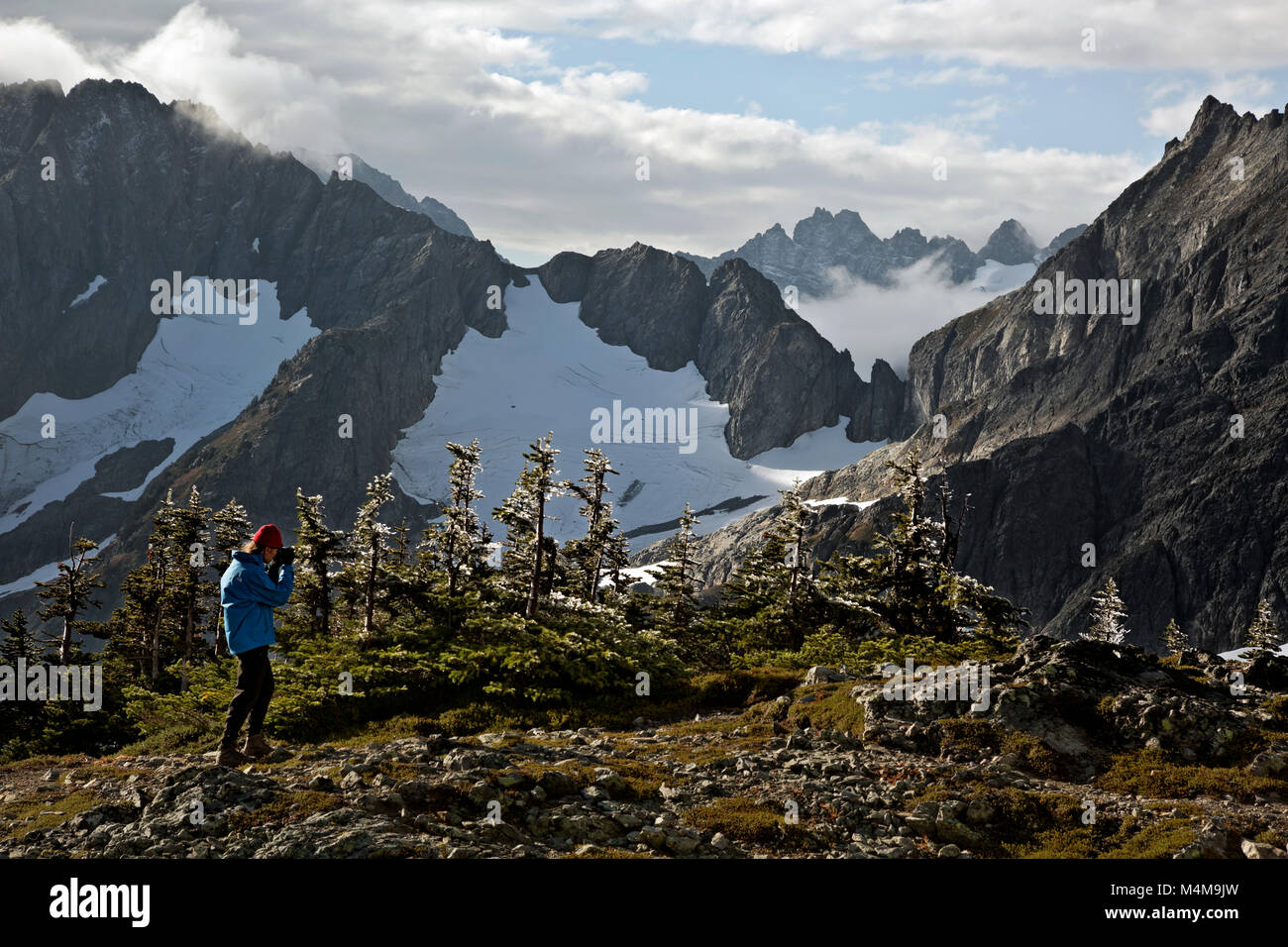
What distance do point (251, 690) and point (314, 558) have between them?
19.4 m

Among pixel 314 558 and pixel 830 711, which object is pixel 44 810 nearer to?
pixel 830 711

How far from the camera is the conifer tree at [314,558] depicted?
3266 centimetres

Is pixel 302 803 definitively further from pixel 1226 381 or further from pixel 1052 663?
pixel 1226 381

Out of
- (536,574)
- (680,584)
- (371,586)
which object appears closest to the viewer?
(536,574)

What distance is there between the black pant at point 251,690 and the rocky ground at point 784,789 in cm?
72

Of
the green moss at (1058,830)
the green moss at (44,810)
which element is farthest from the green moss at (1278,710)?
the green moss at (44,810)

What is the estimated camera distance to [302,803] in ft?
38.6

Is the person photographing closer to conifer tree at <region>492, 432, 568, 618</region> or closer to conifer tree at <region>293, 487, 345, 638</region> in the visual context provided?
conifer tree at <region>492, 432, 568, 618</region>

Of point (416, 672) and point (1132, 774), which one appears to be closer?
point (1132, 774)

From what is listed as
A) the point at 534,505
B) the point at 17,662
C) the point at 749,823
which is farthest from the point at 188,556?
the point at 749,823

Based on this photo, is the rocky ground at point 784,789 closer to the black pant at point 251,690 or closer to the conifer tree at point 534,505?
the black pant at point 251,690

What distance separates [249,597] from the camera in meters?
13.6
